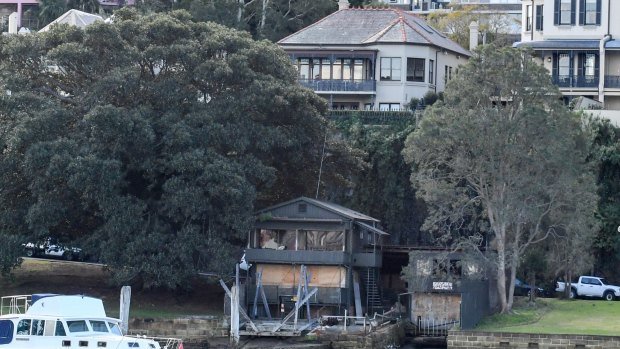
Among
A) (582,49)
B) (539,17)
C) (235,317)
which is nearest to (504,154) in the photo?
(235,317)

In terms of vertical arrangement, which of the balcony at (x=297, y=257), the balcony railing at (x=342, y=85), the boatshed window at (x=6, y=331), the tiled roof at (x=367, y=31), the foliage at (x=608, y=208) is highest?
the tiled roof at (x=367, y=31)

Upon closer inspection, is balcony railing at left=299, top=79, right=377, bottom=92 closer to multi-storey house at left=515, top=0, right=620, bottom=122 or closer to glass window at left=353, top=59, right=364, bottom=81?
glass window at left=353, top=59, right=364, bottom=81

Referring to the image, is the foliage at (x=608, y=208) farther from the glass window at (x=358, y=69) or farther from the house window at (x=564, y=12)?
the glass window at (x=358, y=69)

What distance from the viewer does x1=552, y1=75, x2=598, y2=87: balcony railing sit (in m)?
79.0

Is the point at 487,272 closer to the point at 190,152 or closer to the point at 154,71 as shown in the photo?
the point at 190,152

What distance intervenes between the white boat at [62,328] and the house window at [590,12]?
42222 mm

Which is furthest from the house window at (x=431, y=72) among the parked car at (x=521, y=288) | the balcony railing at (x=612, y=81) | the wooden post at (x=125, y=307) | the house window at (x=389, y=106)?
the wooden post at (x=125, y=307)

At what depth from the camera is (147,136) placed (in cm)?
5834

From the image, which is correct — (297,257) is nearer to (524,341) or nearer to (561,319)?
(561,319)

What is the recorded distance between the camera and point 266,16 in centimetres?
9294

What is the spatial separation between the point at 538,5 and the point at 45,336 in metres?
45.0

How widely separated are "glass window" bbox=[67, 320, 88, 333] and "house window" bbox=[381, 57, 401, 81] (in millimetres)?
39530

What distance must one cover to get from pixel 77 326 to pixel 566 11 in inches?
1708

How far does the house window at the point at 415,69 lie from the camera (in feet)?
267
